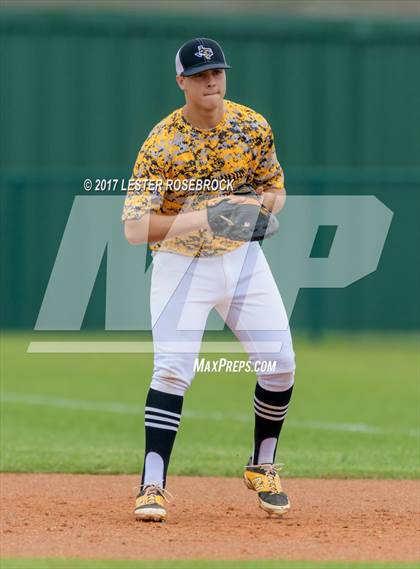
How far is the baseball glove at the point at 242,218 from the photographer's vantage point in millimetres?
6801

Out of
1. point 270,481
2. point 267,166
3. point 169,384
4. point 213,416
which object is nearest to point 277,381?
point 270,481

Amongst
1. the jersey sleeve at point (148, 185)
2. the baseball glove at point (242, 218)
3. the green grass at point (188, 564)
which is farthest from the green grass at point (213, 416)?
the green grass at point (188, 564)

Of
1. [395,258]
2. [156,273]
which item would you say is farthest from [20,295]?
[156,273]

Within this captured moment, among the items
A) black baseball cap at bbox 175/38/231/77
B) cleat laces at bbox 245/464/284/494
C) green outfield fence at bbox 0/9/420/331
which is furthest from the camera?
green outfield fence at bbox 0/9/420/331

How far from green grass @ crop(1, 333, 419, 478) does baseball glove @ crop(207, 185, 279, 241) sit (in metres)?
2.52

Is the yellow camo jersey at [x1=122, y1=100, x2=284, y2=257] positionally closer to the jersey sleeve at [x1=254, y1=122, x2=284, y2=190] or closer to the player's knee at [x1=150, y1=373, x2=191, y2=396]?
the jersey sleeve at [x1=254, y1=122, x2=284, y2=190]

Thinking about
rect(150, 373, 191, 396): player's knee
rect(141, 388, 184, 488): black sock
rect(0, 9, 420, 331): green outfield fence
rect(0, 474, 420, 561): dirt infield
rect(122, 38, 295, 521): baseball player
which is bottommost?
rect(0, 9, 420, 331): green outfield fence

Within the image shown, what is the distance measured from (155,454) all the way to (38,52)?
49.5 ft

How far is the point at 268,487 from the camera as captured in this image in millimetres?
7230

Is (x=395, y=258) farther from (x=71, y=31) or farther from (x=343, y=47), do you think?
(x=71, y=31)

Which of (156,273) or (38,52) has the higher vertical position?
(156,273)

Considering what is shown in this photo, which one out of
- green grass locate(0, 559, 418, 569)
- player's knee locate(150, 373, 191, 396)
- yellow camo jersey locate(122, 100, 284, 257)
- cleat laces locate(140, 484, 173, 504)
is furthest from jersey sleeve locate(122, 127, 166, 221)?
green grass locate(0, 559, 418, 569)

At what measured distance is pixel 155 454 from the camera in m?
6.87

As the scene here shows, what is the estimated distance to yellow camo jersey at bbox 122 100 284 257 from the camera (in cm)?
680
